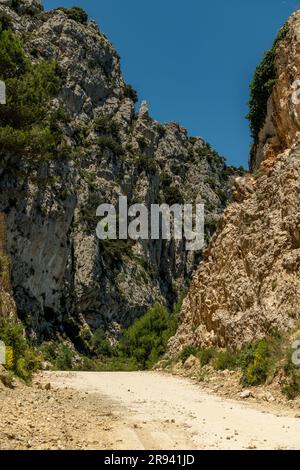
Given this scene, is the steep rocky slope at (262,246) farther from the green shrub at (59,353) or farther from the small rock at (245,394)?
the green shrub at (59,353)

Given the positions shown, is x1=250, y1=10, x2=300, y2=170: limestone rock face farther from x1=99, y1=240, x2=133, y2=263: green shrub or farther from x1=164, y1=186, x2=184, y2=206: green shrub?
x1=164, y1=186, x2=184, y2=206: green shrub

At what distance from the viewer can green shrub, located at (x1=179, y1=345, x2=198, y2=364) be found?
21938mm

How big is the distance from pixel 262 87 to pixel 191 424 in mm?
22076

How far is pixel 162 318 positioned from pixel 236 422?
27.6 m

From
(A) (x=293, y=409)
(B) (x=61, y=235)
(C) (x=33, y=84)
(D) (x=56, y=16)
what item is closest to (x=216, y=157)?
(D) (x=56, y=16)

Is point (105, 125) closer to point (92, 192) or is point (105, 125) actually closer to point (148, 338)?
point (92, 192)

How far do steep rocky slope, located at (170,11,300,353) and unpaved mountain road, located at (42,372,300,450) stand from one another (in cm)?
536

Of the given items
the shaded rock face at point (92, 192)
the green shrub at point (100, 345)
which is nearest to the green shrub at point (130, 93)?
the shaded rock face at point (92, 192)

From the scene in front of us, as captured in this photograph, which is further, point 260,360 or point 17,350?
point 17,350

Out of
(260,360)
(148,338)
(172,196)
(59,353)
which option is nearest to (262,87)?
(260,360)

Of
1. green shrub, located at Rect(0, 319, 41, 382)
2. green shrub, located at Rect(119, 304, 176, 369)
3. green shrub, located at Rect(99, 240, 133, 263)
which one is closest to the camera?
green shrub, located at Rect(0, 319, 41, 382)

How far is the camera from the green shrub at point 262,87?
84.5 feet

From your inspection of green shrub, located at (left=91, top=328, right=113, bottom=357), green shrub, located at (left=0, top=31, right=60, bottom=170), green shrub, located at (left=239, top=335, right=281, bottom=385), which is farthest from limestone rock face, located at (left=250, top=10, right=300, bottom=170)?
green shrub, located at (left=91, top=328, right=113, bottom=357)

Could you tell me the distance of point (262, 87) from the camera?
26391 mm
